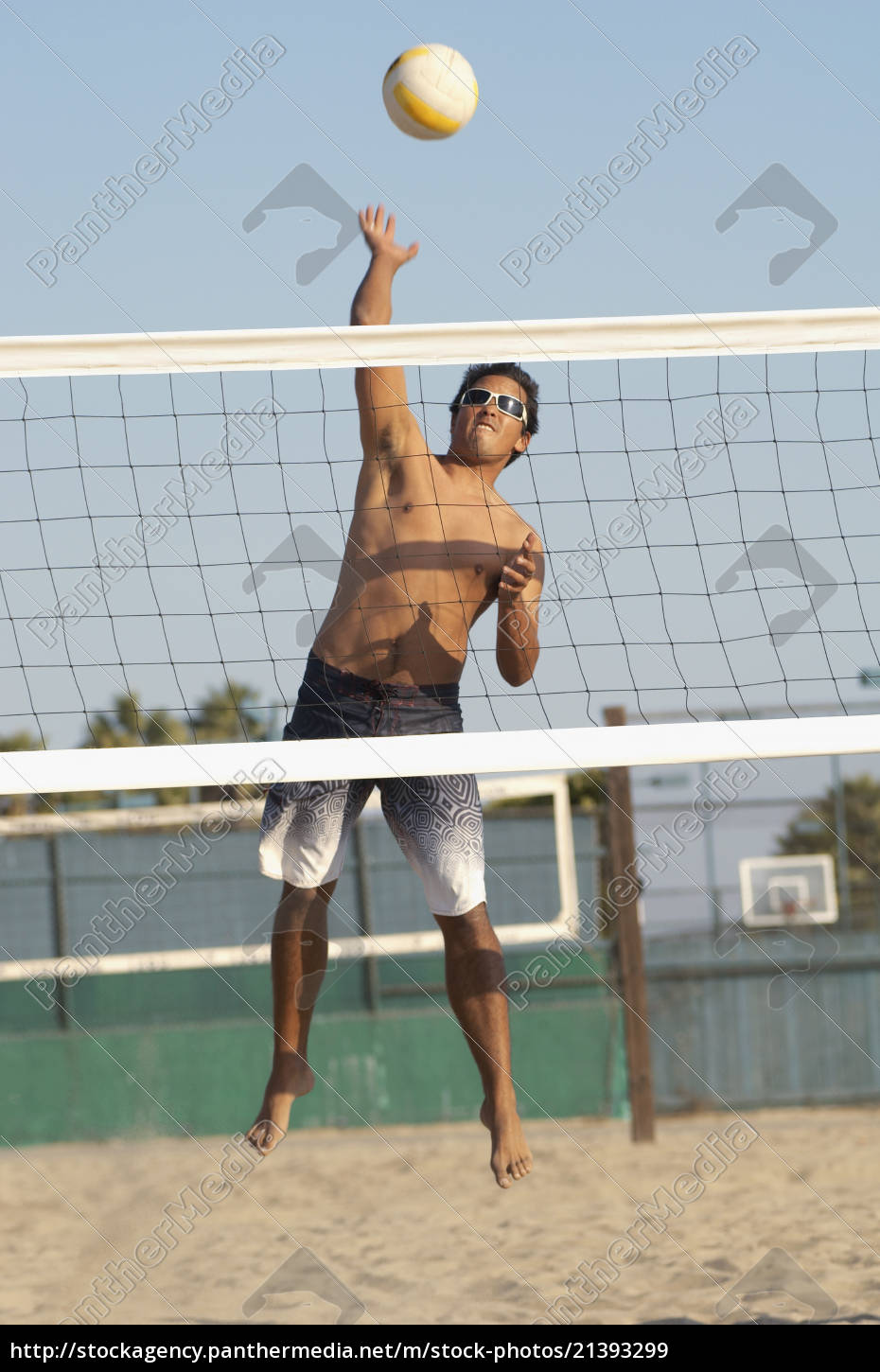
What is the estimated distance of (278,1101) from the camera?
3.77 metres

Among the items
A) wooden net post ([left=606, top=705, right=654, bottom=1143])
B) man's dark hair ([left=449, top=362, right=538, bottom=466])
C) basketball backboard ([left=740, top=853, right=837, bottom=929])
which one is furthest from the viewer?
basketball backboard ([left=740, top=853, right=837, bottom=929])

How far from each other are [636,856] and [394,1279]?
408 centimetres

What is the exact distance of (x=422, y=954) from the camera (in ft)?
32.6

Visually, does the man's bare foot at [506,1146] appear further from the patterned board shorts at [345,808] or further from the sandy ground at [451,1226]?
the sandy ground at [451,1226]

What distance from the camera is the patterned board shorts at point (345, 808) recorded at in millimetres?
3691

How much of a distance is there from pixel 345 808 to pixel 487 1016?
742 millimetres

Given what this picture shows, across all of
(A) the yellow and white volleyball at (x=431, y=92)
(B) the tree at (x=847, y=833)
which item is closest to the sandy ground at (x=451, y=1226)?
(B) the tree at (x=847, y=833)

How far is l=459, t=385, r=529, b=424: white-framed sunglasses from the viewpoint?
379 cm

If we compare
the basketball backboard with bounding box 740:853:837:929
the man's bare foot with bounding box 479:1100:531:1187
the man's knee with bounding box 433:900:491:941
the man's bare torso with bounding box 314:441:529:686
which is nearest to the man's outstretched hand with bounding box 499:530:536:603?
the man's bare torso with bounding box 314:441:529:686

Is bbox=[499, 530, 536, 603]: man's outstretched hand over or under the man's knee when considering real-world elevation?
over

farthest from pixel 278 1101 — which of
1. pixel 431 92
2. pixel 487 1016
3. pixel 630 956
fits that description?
pixel 630 956

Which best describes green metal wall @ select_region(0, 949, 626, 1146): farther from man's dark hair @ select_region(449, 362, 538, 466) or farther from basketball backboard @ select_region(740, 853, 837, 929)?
man's dark hair @ select_region(449, 362, 538, 466)

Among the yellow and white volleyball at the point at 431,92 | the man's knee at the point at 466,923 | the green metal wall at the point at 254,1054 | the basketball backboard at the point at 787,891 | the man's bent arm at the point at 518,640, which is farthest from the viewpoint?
the basketball backboard at the point at 787,891
